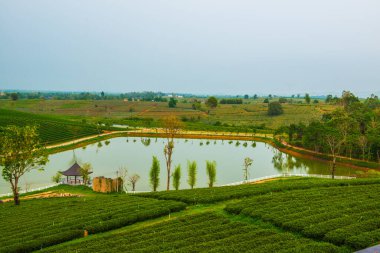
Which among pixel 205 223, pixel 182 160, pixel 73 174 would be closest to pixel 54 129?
pixel 182 160

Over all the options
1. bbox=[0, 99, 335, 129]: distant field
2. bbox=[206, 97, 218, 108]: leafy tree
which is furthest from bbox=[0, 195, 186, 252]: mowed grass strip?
bbox=[206, 97, 218, 108]: leafy tree

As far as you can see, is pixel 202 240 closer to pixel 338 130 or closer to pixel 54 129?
pixel 338 130

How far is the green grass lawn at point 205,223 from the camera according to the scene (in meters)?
16.3

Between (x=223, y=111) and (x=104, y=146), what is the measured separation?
246 feet

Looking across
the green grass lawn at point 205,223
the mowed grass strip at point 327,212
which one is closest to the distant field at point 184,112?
the mowed grass strip at point 327,212

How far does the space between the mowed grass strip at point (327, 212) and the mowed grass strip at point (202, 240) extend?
34.3 inches

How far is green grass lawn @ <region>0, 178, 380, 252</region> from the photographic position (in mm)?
16266

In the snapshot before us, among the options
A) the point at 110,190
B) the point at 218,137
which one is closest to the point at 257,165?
the point at 110,190

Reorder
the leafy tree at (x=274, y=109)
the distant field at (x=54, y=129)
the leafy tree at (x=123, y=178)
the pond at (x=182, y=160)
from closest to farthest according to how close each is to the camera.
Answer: the leafy tree at (x=123, y=178), the pond at (x=182, y=160), the distant field at (x=54, y=129), the leafy tree at (x=274, y=109)

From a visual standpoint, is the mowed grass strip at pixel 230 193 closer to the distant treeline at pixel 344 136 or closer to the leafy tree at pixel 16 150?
the leafy tree at pixel 16 150

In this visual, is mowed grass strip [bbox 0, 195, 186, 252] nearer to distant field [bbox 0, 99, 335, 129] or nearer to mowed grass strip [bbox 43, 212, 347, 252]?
mowed grass strip [bbox 43, 212, 347, 252]

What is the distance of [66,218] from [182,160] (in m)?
36.3

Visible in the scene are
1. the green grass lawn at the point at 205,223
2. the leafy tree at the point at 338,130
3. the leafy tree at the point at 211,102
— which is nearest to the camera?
the green grass lawn at the point at 205,223

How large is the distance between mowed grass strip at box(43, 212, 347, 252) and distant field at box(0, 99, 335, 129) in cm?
9071
